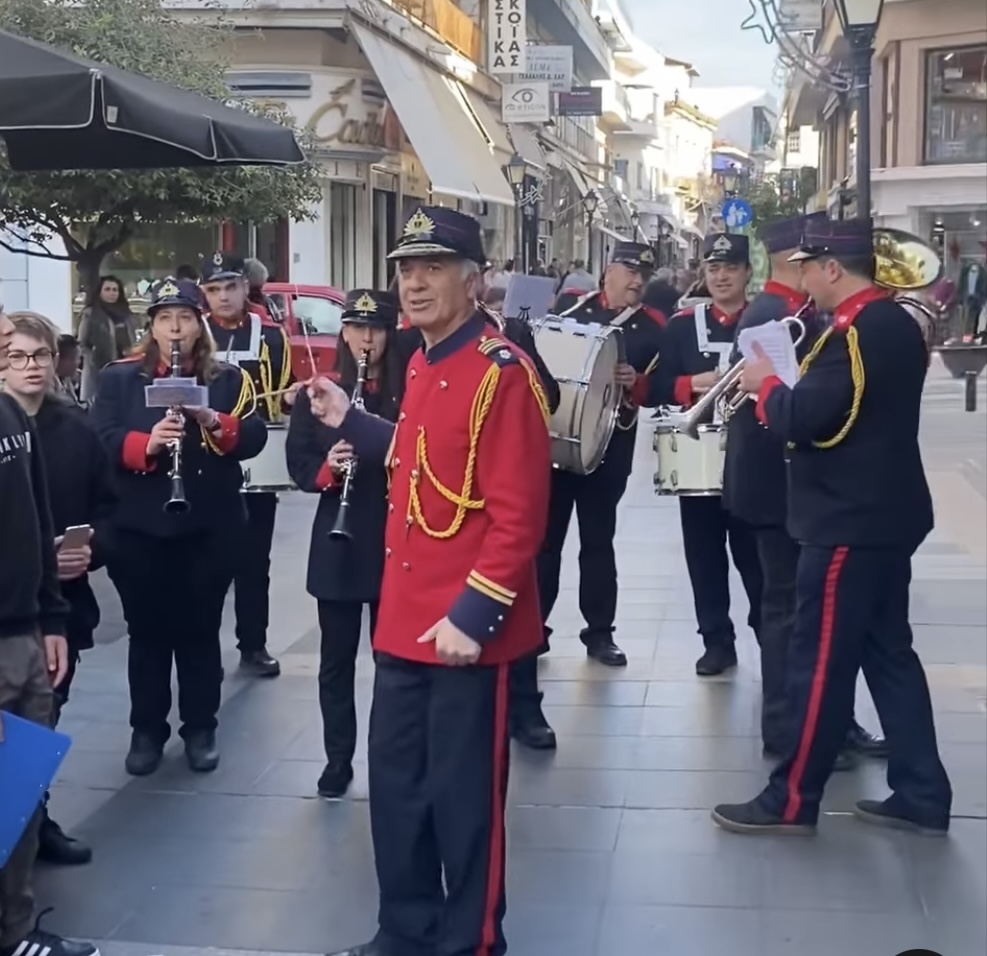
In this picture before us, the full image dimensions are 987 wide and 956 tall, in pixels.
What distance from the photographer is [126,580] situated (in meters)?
6.14

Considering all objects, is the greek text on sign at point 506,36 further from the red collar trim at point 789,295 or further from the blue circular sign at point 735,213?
the red collar trim at point 789,295

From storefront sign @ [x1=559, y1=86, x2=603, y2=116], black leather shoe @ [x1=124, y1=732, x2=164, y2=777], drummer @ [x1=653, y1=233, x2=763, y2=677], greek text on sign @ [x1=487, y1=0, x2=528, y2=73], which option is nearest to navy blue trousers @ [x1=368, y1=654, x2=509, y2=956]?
black leather shoe @ [x1=124, y1=732, x2=164, y2=777]

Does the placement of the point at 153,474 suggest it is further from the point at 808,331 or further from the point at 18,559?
the point at 808,331

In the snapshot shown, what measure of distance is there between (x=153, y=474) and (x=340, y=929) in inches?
77.3

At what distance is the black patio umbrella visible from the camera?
200 inches

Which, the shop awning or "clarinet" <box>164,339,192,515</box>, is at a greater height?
the shop awning

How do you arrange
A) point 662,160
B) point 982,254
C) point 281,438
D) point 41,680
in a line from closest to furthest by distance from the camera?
point 41,680
point 281,438
point 982,254
point 662,160

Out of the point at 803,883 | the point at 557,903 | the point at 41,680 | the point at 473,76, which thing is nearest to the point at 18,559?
the point at 41,680

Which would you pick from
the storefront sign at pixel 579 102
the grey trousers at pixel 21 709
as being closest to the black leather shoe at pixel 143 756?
the grey trousers at pixel 21 709

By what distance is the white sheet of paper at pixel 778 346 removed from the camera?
205 inches

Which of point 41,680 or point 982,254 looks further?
point 982,254

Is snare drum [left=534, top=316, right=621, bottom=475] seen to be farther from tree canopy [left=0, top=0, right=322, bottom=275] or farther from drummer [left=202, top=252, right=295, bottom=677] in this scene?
tree canopy [left=0, top=0, right=322, bottom=275]

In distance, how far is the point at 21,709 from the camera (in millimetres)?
4336

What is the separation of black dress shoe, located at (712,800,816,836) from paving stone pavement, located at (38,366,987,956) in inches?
1.8
